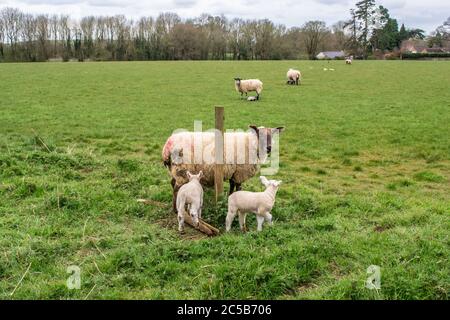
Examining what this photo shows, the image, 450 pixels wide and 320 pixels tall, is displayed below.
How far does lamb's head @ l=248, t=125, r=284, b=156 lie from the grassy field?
1222 millimetres

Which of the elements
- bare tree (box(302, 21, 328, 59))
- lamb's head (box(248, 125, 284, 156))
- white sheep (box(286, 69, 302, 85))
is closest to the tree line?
bare tree (box(302, 21, 328, 59))

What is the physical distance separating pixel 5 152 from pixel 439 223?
11.2 metres

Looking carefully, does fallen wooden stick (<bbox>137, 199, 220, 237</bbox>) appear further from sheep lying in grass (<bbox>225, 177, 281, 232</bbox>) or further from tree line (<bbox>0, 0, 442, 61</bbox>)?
tree line (<bbox>0, 0, 442, 61</bbox>)

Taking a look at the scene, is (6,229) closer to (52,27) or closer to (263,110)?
(263,110)

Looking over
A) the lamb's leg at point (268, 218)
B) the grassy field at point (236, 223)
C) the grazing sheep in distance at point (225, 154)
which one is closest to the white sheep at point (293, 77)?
the grassy field at point (236, 223)

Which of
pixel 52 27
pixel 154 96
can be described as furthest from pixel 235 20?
pixel 154 96

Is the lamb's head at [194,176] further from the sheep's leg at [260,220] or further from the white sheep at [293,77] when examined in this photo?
the white sheep at [293,77]

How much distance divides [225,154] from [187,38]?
108m

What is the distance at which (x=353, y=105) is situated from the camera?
24.0 metres

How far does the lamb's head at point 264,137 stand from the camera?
338 inches

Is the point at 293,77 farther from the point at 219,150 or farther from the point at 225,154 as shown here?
the point at 219,150

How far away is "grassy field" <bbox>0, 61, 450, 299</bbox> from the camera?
5.77 meters

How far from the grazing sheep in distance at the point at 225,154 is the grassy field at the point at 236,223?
0.75 meters

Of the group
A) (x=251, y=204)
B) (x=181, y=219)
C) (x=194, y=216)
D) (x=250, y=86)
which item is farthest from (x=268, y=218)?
(x=250, y=86)
